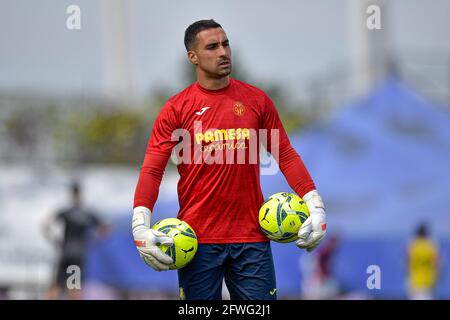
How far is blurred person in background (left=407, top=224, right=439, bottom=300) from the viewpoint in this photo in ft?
57.1

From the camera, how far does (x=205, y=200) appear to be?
21.6ft

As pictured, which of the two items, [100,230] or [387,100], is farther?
[387,100]

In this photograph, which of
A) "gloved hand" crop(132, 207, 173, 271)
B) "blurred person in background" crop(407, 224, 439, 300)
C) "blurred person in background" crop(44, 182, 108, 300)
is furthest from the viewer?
"blurred person in background" crop(407, 224, 439, 300)

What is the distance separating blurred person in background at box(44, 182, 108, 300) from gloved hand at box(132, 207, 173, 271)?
1020 centimetres

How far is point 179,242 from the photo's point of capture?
641 centimetres

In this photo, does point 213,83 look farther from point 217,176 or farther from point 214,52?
point 217,176

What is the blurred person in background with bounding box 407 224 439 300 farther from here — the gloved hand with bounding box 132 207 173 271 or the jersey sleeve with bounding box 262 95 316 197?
the gloved hand with bounding box 132 207 173 271

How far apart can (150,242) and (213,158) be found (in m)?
0.72

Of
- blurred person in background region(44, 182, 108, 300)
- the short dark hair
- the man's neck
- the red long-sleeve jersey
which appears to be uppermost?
the short dark hair

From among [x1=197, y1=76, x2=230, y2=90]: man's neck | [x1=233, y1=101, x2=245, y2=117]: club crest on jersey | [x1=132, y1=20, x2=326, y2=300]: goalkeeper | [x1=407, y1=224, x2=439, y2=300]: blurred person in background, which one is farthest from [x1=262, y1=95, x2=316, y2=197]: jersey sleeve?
[x1=407, y1=224, x2=439, y2=300]: blurred person in background

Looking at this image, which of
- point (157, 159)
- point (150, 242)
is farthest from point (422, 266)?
point (150, 242)

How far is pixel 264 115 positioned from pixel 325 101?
20704 mm
